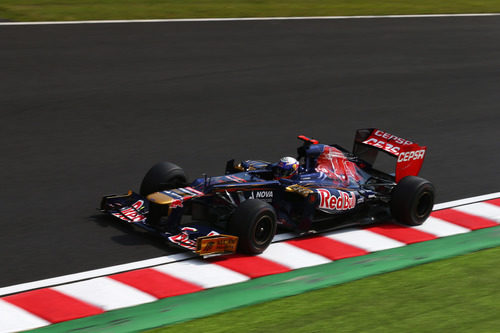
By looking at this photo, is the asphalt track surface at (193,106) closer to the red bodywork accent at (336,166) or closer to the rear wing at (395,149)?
the rear wing at (395,149)

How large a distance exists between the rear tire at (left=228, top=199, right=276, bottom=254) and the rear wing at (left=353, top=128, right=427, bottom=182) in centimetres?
230

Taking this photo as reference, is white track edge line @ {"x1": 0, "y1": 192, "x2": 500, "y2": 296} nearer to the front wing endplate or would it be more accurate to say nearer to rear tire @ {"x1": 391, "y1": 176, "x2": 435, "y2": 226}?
the front wing endplate

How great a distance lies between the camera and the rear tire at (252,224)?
7.94 m

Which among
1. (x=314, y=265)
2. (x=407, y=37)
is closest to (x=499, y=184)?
(x=314, y=265)

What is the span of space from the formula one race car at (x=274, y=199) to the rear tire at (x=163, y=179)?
1 cm

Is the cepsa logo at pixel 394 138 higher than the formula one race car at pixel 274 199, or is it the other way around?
the cepsa logo at pixel 394 138

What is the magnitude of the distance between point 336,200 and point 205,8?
43.9ft

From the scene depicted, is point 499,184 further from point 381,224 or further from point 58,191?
point 58,191

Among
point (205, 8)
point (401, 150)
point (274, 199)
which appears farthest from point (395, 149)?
point (205, 8)

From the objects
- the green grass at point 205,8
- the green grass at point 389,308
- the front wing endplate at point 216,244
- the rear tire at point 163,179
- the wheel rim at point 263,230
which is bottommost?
the green grass at point 389,308

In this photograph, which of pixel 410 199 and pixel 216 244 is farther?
pixel 410 199

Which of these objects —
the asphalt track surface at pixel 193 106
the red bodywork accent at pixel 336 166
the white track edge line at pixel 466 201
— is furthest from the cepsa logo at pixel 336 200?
the asphalt track surface at pixel 193 106

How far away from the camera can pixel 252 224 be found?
7926 millimetres

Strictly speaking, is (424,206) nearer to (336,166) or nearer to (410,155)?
(410,155)
